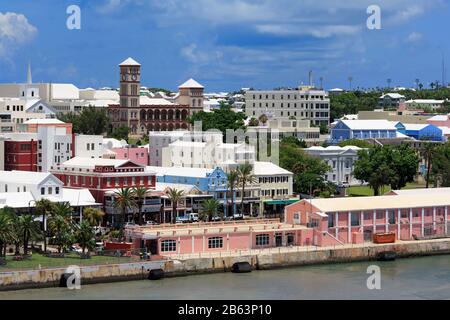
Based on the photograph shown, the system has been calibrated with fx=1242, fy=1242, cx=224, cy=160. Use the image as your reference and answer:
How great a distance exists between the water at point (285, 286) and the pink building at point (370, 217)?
3.13 metres

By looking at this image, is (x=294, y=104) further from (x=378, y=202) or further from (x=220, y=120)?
(x=378, y=202)

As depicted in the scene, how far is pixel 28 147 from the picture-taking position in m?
57.8

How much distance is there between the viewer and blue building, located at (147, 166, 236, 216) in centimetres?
5297

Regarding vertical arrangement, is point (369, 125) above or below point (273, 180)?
above

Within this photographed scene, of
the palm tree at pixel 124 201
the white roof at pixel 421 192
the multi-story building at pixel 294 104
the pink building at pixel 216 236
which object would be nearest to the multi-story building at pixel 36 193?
the palm tree at pixel 124 201

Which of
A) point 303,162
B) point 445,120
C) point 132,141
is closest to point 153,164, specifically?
point 303,162

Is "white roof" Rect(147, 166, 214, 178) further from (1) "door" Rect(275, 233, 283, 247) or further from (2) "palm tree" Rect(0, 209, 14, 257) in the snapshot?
(2) "palm tree" Rect(0, 209, 14, 257)

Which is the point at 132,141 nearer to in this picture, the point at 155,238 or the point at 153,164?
the point at 153,164

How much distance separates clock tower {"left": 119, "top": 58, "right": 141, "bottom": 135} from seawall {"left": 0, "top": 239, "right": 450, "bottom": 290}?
43897 millimetres

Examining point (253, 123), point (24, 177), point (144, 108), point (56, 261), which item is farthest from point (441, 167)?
point (144, 108)

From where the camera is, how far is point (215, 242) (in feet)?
140

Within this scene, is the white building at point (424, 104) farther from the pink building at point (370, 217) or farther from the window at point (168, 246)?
the window at point (168, 246)

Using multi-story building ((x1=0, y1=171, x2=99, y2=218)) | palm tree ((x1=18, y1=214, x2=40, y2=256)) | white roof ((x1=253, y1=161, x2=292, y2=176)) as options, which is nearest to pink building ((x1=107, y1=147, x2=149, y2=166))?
white roof ((x1=253, y1=161, x2=292, y2=176))

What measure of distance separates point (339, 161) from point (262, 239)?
25147 mm
